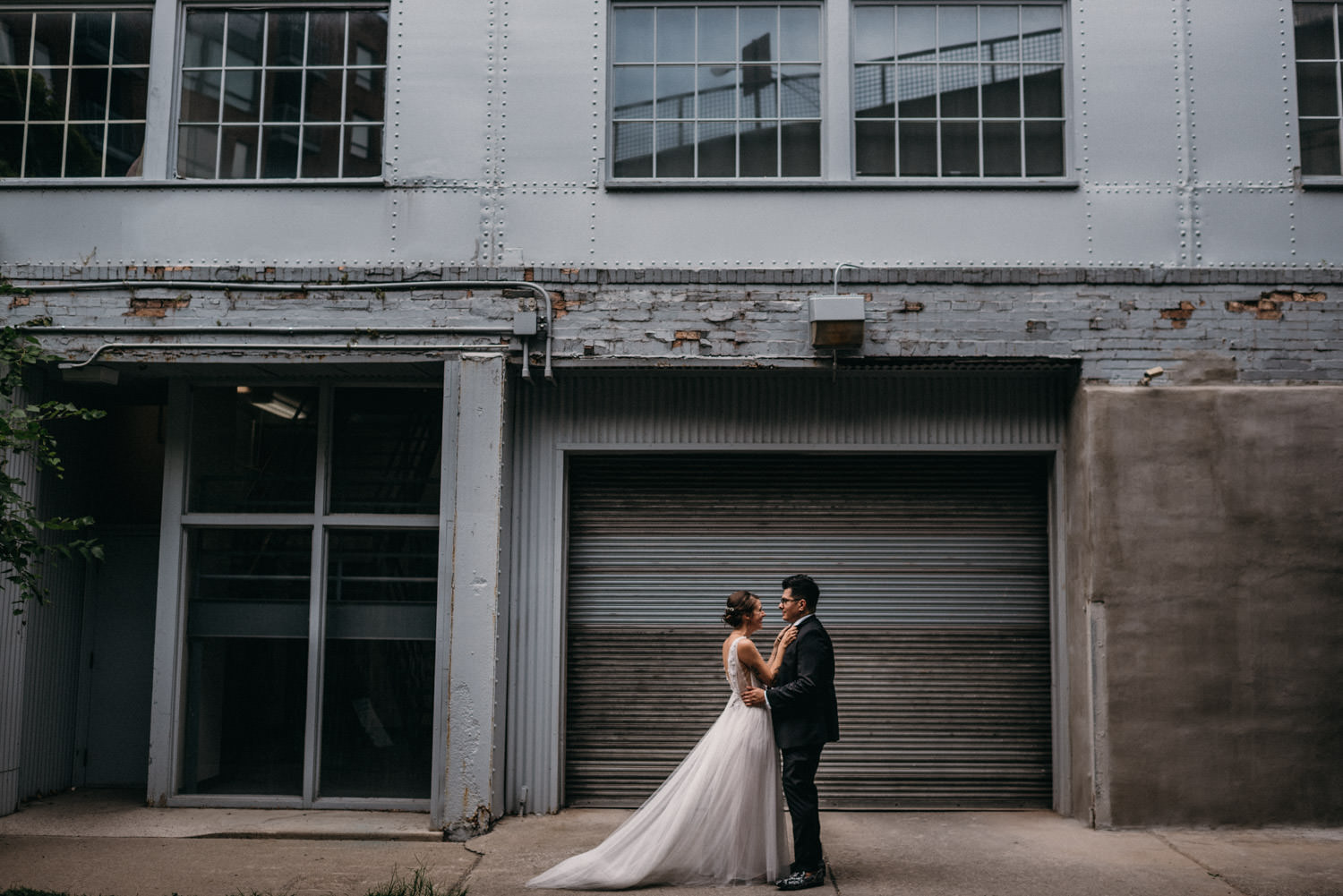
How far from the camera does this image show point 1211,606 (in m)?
7.84

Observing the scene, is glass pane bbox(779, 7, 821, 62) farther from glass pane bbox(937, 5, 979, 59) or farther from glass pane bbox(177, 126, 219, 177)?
glass pane bbox(177, 126, 219, 177)

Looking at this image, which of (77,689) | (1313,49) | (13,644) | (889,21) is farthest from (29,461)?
(1313,49)

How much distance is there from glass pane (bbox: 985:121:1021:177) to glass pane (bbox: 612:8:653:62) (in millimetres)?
2691

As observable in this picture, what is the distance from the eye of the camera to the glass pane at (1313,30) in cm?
841

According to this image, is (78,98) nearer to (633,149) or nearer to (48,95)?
(48,95)

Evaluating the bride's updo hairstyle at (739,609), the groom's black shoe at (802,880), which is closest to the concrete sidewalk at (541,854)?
the groom's black shoe at (802,880)

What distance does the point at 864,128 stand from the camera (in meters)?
8.54

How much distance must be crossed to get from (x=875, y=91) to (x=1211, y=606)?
4523mm

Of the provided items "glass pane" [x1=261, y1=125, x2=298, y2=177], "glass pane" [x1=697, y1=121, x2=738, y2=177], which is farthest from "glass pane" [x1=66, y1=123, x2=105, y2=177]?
"glass pane" [x1=697, y1=121, x2=738, y2=177]

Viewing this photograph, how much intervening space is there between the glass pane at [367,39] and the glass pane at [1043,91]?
4.95 m

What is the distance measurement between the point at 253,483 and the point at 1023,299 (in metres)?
6.05

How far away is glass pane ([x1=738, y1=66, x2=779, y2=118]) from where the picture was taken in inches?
338

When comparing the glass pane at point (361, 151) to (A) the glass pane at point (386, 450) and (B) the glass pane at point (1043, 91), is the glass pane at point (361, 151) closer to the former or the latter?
(A) the glass pane at point (386, 450)

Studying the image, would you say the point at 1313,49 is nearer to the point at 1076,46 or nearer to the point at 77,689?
the point at 1076,46
